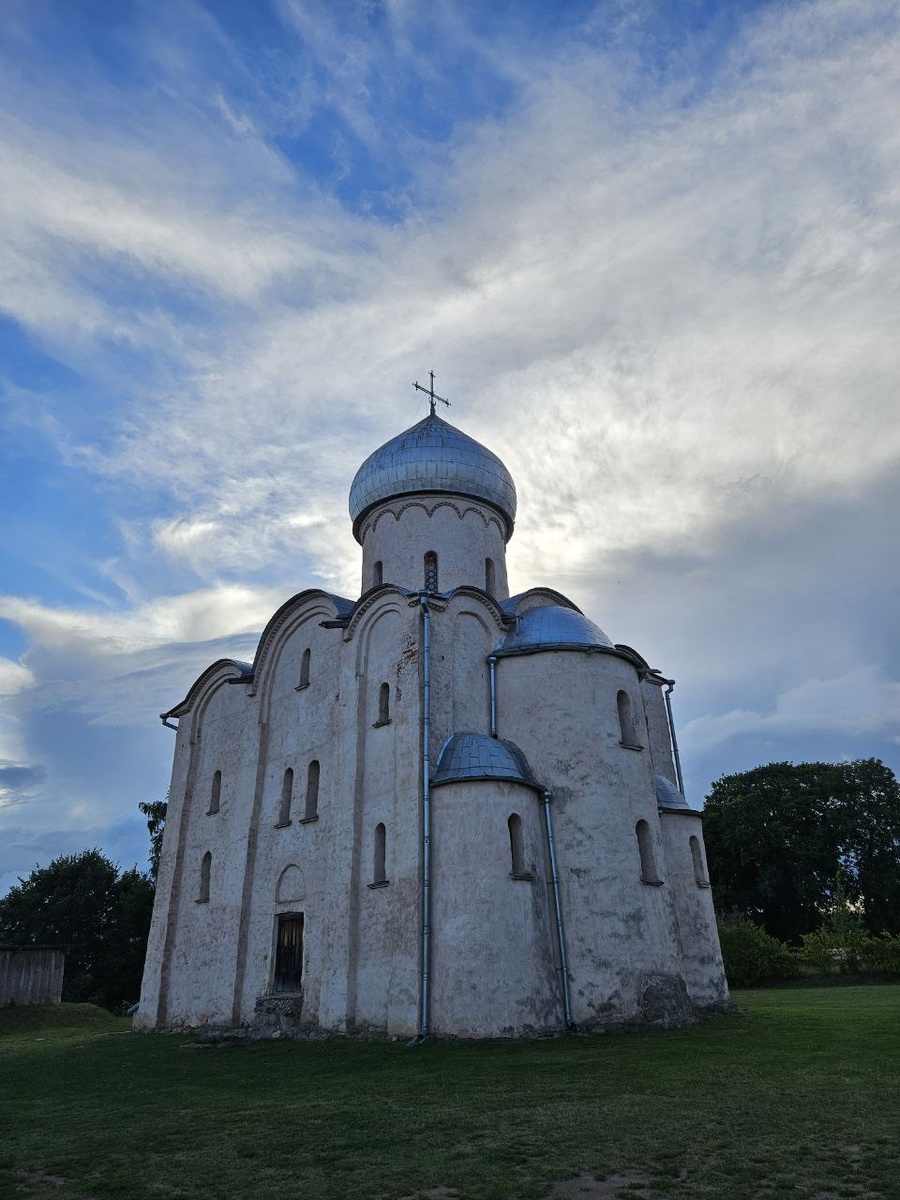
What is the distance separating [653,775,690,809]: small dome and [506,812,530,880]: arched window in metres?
4.12

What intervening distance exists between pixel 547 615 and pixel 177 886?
1107 cm

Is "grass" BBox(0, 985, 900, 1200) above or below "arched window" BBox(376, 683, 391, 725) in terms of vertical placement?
below

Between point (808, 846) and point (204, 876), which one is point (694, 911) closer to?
point (204, 876)

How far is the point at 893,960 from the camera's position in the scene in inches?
1022

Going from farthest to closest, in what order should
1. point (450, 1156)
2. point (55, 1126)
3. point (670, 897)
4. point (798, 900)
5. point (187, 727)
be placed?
1. point (798, 900)
2. point (187, 727)
3. point (670, 897)
4. point (55, 1126)
5. point (450, 1156)

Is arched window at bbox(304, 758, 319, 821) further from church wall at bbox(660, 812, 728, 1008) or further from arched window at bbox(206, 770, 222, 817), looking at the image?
church wall at bbox(660, 812, 728, 1008)

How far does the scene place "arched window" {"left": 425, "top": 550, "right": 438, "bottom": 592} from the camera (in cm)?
2028

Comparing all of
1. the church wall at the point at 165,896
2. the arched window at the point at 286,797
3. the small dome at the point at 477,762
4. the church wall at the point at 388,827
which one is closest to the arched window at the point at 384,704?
the church wall at the point at 388,827

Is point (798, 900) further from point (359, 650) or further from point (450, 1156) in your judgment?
point (450, 1156)

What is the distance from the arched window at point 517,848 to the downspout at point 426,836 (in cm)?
137

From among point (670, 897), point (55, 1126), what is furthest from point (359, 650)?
point (55, 1126)

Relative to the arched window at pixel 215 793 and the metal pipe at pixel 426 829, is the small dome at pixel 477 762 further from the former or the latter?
the arched window at pixel 215 793

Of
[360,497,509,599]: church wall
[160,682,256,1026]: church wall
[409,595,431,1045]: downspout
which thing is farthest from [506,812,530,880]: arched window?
[160,682,256,1026]: church wall

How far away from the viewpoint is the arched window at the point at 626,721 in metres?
16.3
